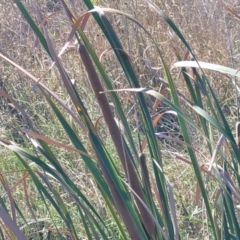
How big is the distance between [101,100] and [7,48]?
2540 mm

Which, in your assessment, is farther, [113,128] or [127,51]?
[127,51]

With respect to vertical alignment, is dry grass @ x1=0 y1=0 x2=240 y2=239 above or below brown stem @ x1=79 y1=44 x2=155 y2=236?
above

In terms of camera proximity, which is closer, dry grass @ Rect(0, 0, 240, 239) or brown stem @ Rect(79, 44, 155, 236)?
brown stem @ Rect(79, 44, 155, 236)

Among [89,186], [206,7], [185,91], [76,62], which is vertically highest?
[206,7]

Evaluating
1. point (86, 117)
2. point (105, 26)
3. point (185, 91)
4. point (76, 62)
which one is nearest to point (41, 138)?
point (86, 117)

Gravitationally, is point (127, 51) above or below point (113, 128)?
above

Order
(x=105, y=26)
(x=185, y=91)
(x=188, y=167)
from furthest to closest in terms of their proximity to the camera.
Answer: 1. (x=185, y=91)
2. (x=188, y=167)
3. (x=105, y=26)

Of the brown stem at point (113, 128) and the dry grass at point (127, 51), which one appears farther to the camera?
the dry grass at point (127, 51)

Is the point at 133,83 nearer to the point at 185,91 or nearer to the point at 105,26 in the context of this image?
the point at 105,26

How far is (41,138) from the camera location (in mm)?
845

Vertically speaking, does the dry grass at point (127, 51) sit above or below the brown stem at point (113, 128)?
above

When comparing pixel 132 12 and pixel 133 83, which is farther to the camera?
pixel 132 12

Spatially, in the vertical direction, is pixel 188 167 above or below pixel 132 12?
below

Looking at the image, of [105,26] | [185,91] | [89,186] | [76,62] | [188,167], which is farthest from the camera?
[76,62]
